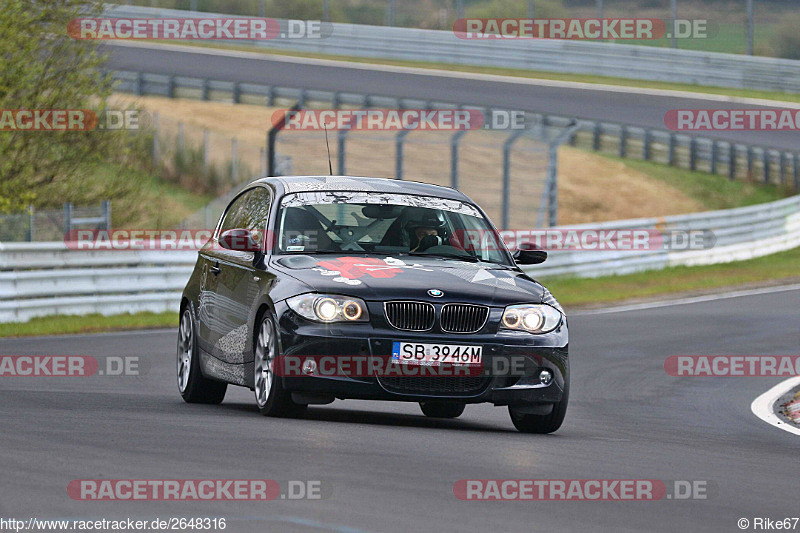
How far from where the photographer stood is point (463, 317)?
9305 mm

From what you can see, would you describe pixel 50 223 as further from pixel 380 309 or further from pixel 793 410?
pixel 380 309

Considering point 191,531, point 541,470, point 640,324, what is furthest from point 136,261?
point 191,531

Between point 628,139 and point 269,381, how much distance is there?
3310 centimetres

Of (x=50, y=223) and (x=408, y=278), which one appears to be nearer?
(x=408, y=278)

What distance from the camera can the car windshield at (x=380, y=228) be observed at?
33.3 feet

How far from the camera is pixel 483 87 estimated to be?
148 ft

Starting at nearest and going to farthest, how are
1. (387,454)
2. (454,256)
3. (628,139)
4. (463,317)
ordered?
(387,454), (463,317), (454,256), (628,139)

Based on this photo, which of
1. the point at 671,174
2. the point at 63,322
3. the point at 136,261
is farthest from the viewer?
the point at 671,174

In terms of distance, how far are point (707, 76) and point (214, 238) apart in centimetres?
3656

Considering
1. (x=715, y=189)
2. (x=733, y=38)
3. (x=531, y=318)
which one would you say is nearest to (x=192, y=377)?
(x=531, y=318)

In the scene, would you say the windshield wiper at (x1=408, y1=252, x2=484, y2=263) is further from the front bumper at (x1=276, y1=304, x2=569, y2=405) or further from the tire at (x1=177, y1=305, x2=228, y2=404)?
the tire at (x1=177, y1=305, x2=228, y2=404)

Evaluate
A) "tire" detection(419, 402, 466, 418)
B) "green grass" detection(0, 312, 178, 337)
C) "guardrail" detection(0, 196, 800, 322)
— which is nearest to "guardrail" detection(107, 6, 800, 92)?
"guardrail" detection(0, 196, 800, 322)

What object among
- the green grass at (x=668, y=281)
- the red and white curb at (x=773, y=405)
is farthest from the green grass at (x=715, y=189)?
the red and white curb at (x=773, y=405)

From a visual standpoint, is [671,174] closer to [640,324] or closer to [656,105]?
[656,105]
